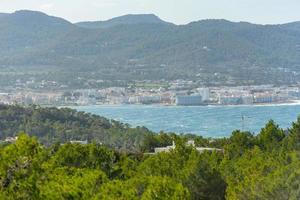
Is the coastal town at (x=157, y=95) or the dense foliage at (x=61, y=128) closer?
the dense foliage at (x=61, y=128)

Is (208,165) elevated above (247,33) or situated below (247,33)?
below

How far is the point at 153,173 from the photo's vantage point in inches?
647

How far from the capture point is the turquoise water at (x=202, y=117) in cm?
5812

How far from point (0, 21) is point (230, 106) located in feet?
241

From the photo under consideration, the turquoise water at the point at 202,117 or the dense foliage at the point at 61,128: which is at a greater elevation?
the dense foliage at the point at 61,128

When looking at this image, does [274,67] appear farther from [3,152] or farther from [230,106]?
[3,152]

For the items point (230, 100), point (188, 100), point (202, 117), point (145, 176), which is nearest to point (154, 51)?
point (188, 100)

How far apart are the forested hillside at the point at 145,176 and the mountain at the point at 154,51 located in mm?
81530

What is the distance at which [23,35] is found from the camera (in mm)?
139625

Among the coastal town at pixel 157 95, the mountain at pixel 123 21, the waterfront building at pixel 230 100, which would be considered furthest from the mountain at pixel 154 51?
the mountain at pixel 123 21

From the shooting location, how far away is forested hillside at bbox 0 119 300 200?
30.9 ft

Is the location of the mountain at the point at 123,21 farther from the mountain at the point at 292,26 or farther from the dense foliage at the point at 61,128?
the dense foliage at the point at 61,128

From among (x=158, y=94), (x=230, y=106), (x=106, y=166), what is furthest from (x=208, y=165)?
(x=158, y=94)

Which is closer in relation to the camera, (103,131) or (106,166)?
(106,166)
